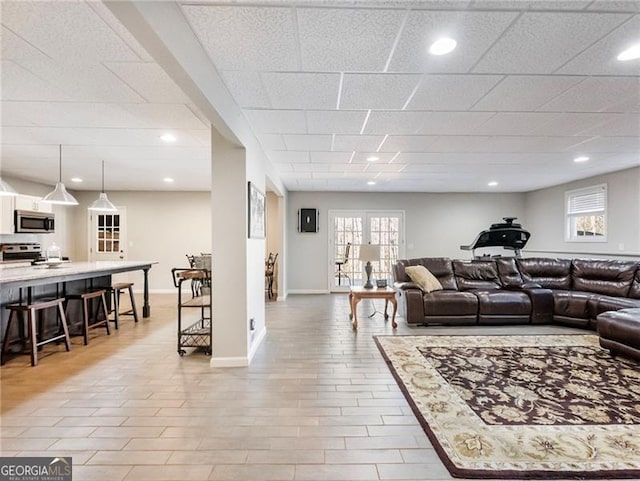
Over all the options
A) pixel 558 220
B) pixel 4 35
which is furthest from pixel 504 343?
pixel 4 35

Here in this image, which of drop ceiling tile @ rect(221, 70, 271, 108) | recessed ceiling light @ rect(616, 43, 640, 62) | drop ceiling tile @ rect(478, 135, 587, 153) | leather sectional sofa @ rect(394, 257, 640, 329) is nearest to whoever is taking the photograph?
recessed ceiling light @ rect(616, 43, 640, 62)

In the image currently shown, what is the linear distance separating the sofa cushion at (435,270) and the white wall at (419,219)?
103 inches

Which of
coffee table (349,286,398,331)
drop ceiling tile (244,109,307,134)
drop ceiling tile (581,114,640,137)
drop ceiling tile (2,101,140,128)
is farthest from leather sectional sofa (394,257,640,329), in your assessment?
drop ceiling tile (2,101,140,128)

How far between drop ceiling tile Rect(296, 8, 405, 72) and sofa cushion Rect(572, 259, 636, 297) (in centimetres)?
505

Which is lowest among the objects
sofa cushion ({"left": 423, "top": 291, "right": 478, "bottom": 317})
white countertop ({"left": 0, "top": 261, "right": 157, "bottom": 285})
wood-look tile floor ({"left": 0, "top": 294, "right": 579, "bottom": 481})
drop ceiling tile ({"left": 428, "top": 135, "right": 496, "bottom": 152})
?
wood-look tile floor ({"left": 0, "top": 294, "right": 579, "bottom": 481})

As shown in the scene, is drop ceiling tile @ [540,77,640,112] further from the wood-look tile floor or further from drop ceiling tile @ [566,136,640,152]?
the wood-look tile floor

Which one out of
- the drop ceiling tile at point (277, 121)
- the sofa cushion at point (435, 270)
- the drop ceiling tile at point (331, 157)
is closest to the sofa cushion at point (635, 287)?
the sofa cushion at point (435, 270)

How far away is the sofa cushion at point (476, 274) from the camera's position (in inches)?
211

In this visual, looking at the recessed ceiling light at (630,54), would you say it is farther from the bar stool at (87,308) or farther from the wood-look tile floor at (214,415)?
the bar stool at (87,308)

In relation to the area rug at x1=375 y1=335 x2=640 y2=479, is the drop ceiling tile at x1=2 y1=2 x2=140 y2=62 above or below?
above

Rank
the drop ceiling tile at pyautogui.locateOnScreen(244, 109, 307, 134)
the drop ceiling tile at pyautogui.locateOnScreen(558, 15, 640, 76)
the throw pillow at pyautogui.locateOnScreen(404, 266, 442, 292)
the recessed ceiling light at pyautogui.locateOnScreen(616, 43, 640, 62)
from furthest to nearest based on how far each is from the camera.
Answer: the throw pillow at pyautogui.locateOnScreen(404, 266, 442, 292) < the drop ceiling tile at pyautogui.locateOnScreen(244, 109, 307, 134) < the recessed ceiling light at pyautogui.locateOnScreen(616, 43, 640, 62) < the drop ceiling tile at pyautogui.locateOnScreen(558, 15, 640, 76)

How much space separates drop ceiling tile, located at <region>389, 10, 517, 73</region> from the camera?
178 cm

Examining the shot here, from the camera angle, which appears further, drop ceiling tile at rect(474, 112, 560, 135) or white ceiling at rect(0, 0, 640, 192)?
drop ceiling tile at rect(474, 112, 560, 135)

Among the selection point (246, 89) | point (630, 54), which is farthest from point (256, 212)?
point (630, 54)
